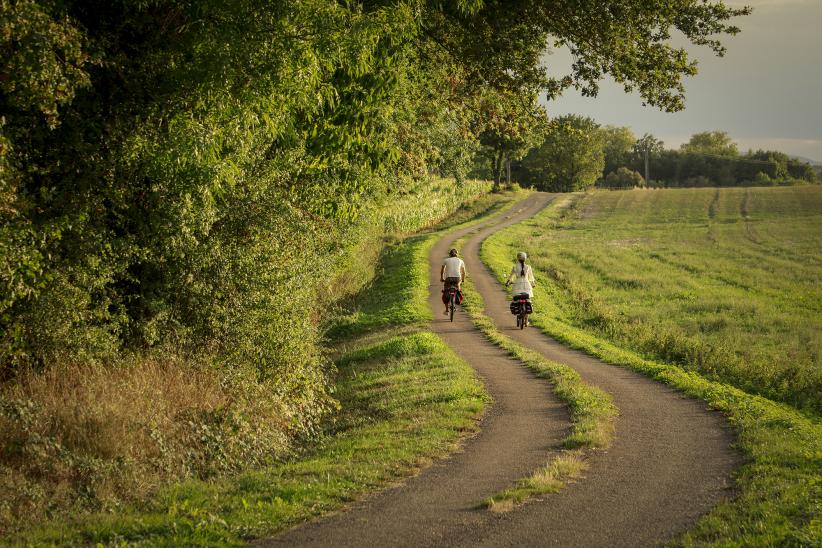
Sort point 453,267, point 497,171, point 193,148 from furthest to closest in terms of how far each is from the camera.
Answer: point 497,171 < point 453,267 < point 193,148

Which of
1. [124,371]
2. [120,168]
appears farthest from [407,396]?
[120,168]

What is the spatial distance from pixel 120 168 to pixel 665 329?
769 inches

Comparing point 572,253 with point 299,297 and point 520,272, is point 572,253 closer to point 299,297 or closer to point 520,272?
point 520,272

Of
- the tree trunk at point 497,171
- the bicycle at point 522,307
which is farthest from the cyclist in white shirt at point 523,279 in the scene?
the tree trunk at point 497,171

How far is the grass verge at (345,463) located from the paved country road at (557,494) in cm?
38

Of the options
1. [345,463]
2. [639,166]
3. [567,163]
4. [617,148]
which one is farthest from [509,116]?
[617,148]

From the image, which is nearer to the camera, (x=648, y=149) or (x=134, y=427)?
(x=134, y=427)

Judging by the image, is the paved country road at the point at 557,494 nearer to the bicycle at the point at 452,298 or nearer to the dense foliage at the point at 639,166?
the bicycle at the point at 452,298

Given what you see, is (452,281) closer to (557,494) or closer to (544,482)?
(544,482)

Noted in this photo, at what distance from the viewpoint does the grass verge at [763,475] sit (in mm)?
7203

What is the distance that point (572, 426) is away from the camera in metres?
12.4

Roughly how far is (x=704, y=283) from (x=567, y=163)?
92689mm

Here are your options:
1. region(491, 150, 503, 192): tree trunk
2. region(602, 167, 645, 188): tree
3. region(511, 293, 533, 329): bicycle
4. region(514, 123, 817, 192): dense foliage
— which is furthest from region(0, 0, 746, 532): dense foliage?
region(602, 167, 645, 188): tree

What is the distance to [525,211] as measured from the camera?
85625 mm
